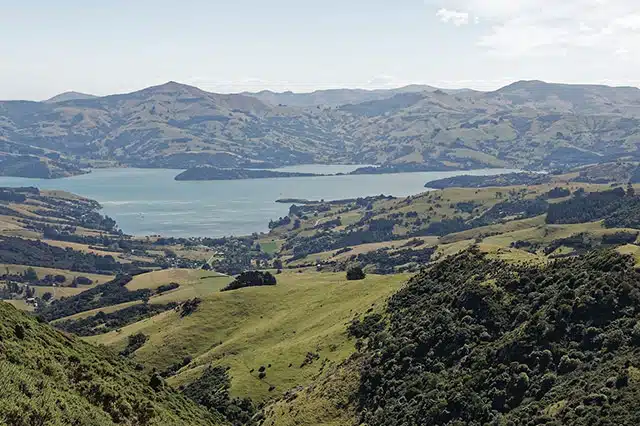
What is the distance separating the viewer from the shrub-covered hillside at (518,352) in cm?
5259

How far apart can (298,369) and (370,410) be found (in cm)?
2332

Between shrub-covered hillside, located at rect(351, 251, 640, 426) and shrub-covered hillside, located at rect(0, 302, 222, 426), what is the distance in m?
22.6

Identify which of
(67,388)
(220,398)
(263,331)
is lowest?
(220,398)

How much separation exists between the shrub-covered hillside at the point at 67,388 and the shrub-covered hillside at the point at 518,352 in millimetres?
22616

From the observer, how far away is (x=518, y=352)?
63.9m

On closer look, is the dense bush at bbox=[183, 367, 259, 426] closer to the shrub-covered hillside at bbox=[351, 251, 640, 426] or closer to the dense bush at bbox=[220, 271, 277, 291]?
the shrub-covered hillside at bbox=[351, 251, 640, 426]

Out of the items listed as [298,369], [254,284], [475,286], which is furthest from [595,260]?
[254,284]

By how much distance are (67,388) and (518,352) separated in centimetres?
4145

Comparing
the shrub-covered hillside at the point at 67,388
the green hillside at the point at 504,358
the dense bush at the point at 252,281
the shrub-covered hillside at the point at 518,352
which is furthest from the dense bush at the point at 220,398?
the dense bush at the point at 252,281

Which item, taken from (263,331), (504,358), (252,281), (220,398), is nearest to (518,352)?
(504,358)

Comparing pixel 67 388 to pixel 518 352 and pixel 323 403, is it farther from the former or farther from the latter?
pixel 518 352

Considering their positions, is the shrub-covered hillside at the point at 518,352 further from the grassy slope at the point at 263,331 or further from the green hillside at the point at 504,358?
Answer: the grassy slope at the point at 263,331

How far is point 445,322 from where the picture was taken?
79250 millimetres

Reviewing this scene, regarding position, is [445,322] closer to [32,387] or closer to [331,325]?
[331,325]
